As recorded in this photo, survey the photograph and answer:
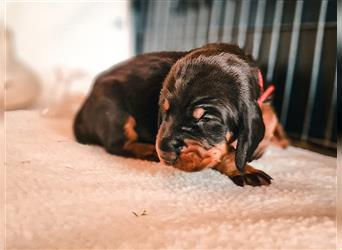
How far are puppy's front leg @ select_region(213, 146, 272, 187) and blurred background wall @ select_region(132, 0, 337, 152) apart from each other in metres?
0.65

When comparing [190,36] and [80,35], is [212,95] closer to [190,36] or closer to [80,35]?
[80,35]

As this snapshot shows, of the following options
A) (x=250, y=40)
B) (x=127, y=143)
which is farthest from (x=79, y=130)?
(x=250, y=40)

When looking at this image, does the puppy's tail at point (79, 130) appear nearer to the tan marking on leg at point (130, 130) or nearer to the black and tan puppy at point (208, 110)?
the tan marking on leg at point (130, 130)

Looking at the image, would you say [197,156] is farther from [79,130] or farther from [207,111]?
[79,130]

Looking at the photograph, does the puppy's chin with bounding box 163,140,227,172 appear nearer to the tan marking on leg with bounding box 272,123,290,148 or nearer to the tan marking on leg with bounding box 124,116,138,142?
the tan marking on leg with bounding box 124,116,138,142

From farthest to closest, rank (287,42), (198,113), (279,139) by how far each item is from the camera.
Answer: (287,42) → (279,139) → (198,113)

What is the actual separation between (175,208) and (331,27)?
1.07 m

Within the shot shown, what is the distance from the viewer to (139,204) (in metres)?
0.76

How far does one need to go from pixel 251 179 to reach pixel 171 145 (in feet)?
0.85

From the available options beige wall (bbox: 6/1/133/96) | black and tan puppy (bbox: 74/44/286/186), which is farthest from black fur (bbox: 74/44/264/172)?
beige wall (bbox: 6/1/133/96)

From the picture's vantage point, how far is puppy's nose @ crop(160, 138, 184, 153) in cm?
73

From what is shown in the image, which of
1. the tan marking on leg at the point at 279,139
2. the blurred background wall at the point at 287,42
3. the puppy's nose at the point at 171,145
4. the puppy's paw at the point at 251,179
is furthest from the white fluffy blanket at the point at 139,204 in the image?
the blurred background wall at the point at 287,42

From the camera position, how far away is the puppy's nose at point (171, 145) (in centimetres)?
73

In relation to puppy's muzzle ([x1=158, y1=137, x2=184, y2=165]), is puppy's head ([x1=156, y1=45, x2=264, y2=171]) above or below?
above
